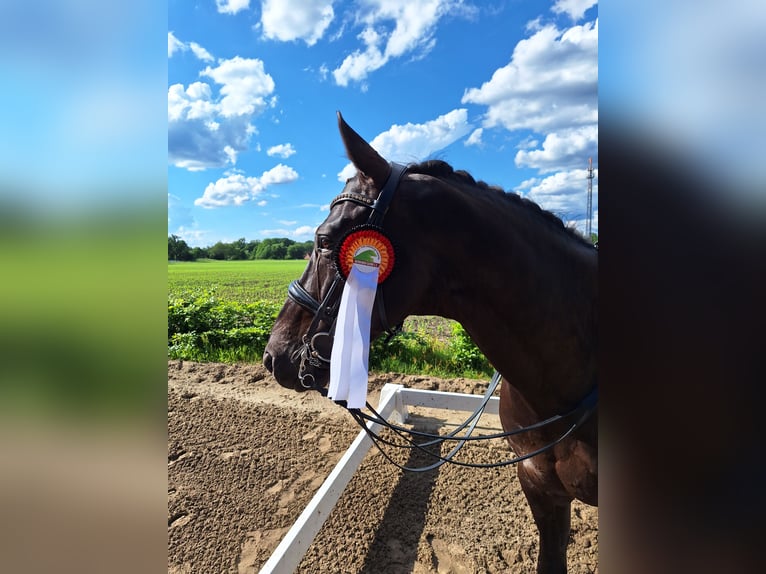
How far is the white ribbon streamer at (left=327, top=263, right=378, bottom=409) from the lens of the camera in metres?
1.78

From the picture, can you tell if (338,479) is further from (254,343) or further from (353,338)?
(254,343)

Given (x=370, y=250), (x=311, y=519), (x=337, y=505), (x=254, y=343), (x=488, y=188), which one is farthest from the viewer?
(x=254, y=343)

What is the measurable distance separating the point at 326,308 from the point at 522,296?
897mm

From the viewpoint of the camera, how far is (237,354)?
8773mm

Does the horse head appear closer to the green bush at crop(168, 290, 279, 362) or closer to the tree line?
the green bush at crop(168, 290, 279, 362)

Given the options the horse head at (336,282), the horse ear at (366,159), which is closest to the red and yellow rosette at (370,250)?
the horse head at (336,282)

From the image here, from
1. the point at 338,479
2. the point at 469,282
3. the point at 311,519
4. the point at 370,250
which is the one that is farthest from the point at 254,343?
the point at 469,282

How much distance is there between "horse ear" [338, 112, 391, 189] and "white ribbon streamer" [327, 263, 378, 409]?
16.5 inches

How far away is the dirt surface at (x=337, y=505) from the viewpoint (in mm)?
3301

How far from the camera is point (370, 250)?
1729mm

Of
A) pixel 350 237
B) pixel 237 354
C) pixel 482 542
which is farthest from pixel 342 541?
pixel 237 354

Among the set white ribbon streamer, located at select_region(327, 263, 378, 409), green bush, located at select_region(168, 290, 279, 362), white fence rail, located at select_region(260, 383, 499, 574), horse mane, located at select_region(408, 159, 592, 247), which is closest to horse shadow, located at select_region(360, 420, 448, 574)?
white fence rail, located at select_region(260, 383, 499, 574)
